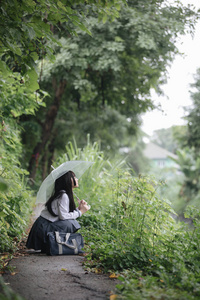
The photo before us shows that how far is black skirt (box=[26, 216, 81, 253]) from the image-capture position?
17.8ft

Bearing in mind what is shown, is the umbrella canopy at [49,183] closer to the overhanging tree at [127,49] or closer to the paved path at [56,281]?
the paved path at [56,281]

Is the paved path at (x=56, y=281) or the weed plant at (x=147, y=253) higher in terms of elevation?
the weed plant at (x=147, y=253)

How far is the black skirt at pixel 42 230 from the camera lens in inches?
214

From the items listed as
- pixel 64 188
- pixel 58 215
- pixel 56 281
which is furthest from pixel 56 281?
pixel 64 188

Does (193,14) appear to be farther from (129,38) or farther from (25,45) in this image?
(25,45)

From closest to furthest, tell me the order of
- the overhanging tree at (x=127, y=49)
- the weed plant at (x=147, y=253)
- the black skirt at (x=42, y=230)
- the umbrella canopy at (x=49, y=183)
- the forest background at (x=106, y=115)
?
the weed plant at (x=147, y=253), the forest background at (x=106, y=115), the black skirt at (x=42, y=230), the umbrella canopy at (x=49, y=183), the overhanging tree at (x=127, y=49)

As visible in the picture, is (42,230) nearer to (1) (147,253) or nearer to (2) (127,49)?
(1) (147,253)

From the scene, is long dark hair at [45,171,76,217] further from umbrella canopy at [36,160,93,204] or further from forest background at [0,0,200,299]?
forest background at [0,0,200,299]

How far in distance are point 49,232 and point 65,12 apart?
2.98 metres

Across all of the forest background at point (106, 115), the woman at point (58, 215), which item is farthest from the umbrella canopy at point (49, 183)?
the forest background at point (106, 115)

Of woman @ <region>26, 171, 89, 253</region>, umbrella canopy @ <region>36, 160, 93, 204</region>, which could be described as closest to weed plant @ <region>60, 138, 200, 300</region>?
woman @ <region>26, 171, 89, 253</region>

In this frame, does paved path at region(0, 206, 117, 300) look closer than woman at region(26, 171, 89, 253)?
Yes

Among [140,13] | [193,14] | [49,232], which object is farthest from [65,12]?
[193,14]

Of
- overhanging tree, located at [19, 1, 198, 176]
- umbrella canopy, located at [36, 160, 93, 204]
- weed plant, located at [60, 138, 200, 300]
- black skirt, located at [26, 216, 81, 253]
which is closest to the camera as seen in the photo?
→ weed plant, located at [60, 138, 200, 300]
